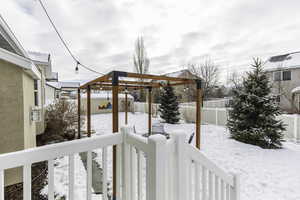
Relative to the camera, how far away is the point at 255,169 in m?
4.19

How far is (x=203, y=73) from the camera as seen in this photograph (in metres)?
21.1

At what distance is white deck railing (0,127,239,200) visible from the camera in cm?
106

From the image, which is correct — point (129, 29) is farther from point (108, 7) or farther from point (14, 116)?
point (14, 116)

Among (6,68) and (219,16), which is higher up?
(219,16)

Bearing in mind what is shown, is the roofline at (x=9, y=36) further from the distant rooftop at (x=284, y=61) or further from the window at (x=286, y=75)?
the window at (x=286, y=75)

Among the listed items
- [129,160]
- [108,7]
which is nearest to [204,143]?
[129,160]

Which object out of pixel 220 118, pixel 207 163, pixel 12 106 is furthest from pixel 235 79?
pixel 12 106

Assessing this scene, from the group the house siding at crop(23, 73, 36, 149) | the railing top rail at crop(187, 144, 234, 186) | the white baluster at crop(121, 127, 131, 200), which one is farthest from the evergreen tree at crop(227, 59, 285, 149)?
the house siding at crop(23, 73, 36, 149)

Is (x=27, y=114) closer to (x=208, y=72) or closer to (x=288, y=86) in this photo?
(x=288, y=86)

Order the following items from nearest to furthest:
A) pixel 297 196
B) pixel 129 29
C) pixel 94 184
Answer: pixel 297 196, pixel 94 184, pixel 129 29

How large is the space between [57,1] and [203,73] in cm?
1970

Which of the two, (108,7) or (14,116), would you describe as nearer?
(14,116)

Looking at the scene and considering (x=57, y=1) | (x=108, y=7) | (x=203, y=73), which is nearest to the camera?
(x=57, y=1)

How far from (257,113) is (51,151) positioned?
7026 millimetres
